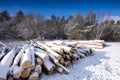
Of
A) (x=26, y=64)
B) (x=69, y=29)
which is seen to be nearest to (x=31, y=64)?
(x=26, y=64)

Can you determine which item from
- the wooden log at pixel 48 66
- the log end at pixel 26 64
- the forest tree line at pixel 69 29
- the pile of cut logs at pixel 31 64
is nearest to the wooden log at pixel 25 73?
the pile of cut logs at pixel 31 64

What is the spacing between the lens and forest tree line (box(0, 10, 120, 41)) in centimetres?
1915

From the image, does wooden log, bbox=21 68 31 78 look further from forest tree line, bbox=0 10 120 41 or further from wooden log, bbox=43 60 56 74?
forest tree line, bbox=0 10 120 41

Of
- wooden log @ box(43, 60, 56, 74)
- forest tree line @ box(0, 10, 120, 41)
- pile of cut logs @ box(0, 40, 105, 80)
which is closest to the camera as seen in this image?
pile of cut logs @ box(0, 40, 105, 80)

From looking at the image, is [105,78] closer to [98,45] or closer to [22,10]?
[98,45]

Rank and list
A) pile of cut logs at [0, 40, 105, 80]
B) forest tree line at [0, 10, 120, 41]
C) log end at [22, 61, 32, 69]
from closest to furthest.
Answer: pile of cut logs at [0, 40, 105, 80] → log end at [22, 61, 32, 69] → forest tree line at [0, 10, 120, 41]

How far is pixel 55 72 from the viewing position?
4984 mm

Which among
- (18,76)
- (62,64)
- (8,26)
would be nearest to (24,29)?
(8,26)

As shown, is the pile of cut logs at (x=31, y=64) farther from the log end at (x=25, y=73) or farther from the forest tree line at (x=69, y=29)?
the forest tree line at (x=69, y=29)

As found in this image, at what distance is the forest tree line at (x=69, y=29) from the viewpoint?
19145 mm

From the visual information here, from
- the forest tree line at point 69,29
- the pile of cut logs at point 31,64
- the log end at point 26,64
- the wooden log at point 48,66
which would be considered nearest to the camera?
the pile of cut logs at point 31,64

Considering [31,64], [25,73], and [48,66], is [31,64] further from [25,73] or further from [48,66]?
[48,66]

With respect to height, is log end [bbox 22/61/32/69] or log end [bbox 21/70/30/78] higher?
log end [bbox 22/61/32/69]

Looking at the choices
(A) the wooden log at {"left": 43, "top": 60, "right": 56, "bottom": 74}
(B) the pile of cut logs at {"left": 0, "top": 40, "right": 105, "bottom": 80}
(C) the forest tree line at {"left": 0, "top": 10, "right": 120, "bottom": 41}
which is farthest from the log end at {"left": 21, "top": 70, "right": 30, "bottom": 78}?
(C) the forest tree line at {"left": 0, "top": 10, "right": 120, "bottom": 41}
